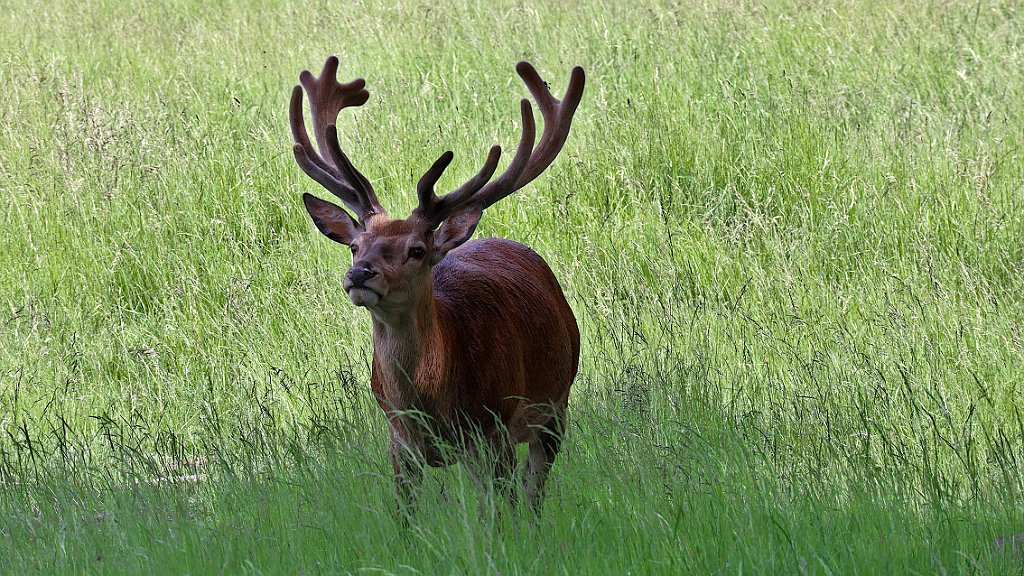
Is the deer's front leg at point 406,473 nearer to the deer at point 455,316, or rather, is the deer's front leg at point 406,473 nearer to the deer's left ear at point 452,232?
the deer at point 455,316

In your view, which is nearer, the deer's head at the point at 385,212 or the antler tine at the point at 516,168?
the deer's head at the point at 385,212

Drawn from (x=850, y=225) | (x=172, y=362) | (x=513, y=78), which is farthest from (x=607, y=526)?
(x=513, y=78)

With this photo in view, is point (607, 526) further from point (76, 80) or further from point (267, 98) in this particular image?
point (76, 80)

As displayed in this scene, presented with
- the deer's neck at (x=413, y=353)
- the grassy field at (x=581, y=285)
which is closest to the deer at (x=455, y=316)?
the deer's neck at (x=413, y=353)

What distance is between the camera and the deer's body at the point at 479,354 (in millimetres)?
4090

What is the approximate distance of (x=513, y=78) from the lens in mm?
9383

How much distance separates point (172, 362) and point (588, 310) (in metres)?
2.29

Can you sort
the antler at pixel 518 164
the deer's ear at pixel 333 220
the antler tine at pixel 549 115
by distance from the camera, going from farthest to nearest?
1. the antler tine at pixel 549 115
2. the deer's ear at pixel 333 220
3. the antler at pixel 518 164

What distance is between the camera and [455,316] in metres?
4.39

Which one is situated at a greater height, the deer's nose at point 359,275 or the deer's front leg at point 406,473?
the deer's nose at point 359,275

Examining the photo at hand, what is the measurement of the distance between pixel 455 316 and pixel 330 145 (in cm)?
77

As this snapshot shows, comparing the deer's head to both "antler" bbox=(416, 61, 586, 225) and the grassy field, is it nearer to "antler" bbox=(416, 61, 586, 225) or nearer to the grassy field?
"antler" bbox=(416, 61, 586, 225)

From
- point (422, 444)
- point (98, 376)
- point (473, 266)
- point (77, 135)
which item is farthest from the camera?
point (77, 135)

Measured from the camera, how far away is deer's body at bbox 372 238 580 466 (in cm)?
409
